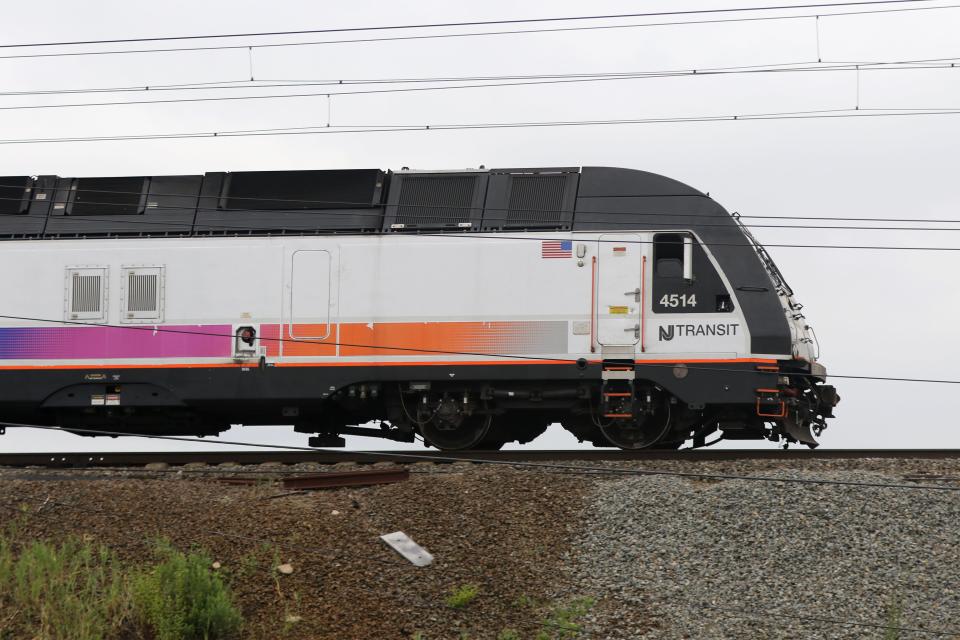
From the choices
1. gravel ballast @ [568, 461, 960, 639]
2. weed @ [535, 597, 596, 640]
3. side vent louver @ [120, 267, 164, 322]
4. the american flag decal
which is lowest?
weed @ [535, 597, 596, 640]

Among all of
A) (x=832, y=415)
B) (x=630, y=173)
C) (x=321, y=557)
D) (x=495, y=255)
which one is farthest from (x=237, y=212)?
(x=832, y=415)

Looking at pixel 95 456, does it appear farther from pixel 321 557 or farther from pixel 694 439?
pixel 694 439

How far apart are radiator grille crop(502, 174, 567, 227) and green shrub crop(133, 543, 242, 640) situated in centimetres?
839

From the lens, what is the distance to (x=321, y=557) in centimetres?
1208

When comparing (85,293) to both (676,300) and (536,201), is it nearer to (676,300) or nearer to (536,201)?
(536,201)

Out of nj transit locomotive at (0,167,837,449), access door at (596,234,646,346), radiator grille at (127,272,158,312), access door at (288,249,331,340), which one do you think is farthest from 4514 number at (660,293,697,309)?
Result: radiator grille at (127,272,158,312)

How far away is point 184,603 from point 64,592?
4.46 ft

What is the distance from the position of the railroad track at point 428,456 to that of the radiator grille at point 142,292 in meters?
2.45

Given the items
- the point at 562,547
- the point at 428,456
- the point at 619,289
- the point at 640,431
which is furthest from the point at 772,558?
the point at 619,289

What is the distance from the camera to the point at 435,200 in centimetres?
1795

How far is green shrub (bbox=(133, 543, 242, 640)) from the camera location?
10.6 metres

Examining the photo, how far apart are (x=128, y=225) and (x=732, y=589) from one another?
12214mm

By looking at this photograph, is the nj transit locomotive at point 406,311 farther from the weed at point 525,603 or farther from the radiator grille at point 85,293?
the weed at point 525,603

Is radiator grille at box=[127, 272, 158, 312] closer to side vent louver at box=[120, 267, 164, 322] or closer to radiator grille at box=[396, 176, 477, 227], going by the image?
side vent louver at box=[120, 267, 164, 322]
